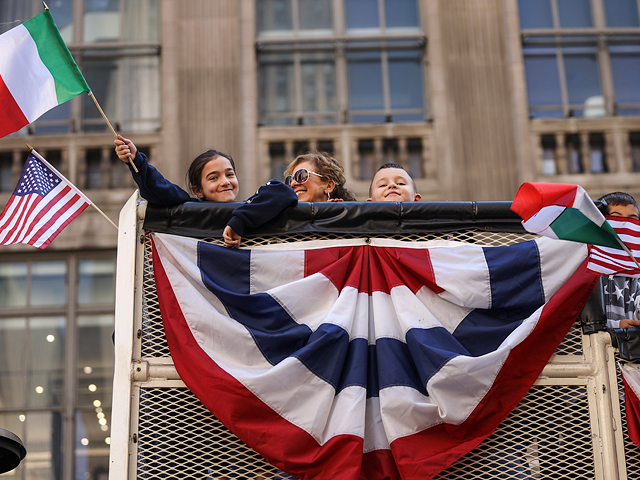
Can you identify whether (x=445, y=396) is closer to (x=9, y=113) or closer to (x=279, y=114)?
(x=9, y=113)

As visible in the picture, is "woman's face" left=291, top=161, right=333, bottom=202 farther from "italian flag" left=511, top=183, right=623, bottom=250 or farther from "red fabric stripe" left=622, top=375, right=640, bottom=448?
"red fabric stripe" left=622, top=375, right=640, bottom=448

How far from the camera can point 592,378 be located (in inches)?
174

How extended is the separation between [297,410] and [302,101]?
9.05 m

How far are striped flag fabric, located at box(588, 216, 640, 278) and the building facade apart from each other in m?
7.31

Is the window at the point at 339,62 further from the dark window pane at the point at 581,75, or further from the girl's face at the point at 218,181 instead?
the girl's face at the point at 218,181

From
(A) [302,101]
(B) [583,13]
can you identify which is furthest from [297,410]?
(B) [583,13]

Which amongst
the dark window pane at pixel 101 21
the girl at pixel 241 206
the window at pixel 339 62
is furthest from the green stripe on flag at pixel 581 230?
the dark window pane at pixel 101 21

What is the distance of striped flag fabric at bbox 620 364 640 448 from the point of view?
4324 millimetres

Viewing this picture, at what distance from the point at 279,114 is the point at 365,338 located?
28.5 ft

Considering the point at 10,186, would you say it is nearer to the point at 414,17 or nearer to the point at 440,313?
the point at 414,17

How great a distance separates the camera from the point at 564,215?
418 centimetres

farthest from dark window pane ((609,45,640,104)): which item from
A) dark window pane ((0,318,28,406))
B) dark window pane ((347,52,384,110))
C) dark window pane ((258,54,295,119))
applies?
dark window pane ((0,318,28,406))

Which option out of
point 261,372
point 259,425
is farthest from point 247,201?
point 259,425

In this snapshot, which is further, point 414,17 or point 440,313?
point 414,17
